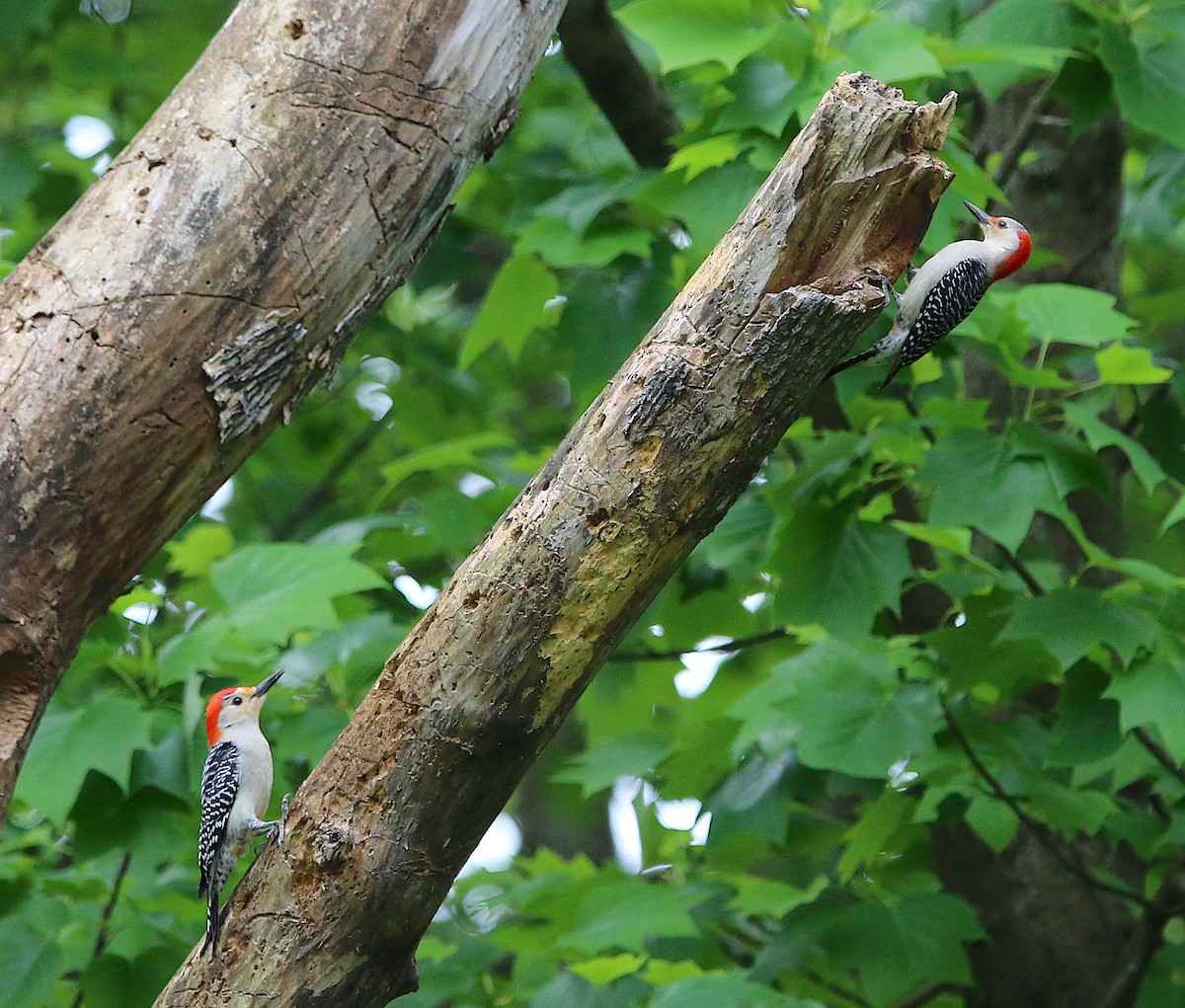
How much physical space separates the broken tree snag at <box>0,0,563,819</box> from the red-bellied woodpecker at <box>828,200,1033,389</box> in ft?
3.79

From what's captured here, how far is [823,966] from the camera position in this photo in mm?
4270

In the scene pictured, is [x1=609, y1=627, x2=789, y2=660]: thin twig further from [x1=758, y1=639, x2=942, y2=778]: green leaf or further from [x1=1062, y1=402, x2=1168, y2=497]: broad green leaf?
[x1=1062, y1=402, x2=1168, y2=497]: broad green leaf

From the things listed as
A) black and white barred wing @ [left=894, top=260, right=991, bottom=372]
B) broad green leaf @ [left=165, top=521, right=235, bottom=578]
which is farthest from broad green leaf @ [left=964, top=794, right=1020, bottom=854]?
broad green leaf @ [left=165, top=521, right=235, bottom=578]

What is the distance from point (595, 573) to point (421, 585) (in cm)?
262

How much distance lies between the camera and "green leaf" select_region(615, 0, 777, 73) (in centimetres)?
320

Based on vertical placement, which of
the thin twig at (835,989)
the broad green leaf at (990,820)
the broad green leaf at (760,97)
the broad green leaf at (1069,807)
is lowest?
the thin twig at (835,989)

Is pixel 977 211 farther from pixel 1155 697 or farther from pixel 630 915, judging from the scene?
pixel 630 915

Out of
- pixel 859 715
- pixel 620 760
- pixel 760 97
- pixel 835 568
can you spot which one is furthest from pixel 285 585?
pixel 760 97

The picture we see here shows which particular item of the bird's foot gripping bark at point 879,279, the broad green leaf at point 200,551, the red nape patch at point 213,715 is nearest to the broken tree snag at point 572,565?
the bird's foot gripping bark at point 879,279

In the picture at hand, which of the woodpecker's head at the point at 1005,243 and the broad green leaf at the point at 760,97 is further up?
the broad green leaf at the point at 760,97

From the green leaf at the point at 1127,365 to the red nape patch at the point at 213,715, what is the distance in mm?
2638

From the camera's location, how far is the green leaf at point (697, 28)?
3.20 metres

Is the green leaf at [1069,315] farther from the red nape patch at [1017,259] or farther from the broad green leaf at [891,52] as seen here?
the broad green leaf at [891,52]

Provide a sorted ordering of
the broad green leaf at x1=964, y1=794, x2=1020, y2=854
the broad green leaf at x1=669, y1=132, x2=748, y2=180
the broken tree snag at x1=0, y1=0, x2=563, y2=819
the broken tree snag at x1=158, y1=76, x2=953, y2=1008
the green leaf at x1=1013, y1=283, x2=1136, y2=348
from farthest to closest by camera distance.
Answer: the broad green leaf at x1=964, y1=794, x2=1020, y2=854, the green leaf at x1=1013, y1=283, x2=1136, y2=348, the broad green leaf at x1=669, y1=132, x2=748, y2=180, the broken tree snag at x1=0, y1=0, x2=563, y2=819, the broken tree snag at x1=158, y1=76, x2=953, y2=1008
